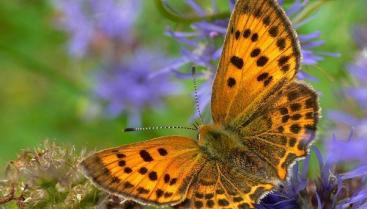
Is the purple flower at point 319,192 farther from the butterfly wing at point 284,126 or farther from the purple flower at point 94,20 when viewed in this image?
the purple flower at point 94,20

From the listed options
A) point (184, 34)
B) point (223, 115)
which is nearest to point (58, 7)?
point (184, 34)

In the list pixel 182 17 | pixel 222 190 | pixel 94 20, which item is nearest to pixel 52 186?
pixel 222 190

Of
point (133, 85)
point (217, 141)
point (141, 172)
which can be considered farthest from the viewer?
point (133, 85)

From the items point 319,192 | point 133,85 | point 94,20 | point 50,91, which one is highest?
point 94,20

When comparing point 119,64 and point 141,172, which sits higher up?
point 119,64

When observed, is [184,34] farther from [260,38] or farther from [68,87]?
[68,87]

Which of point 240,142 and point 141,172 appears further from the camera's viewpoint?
point 240,142

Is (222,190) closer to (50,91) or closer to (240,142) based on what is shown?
(240,142)
